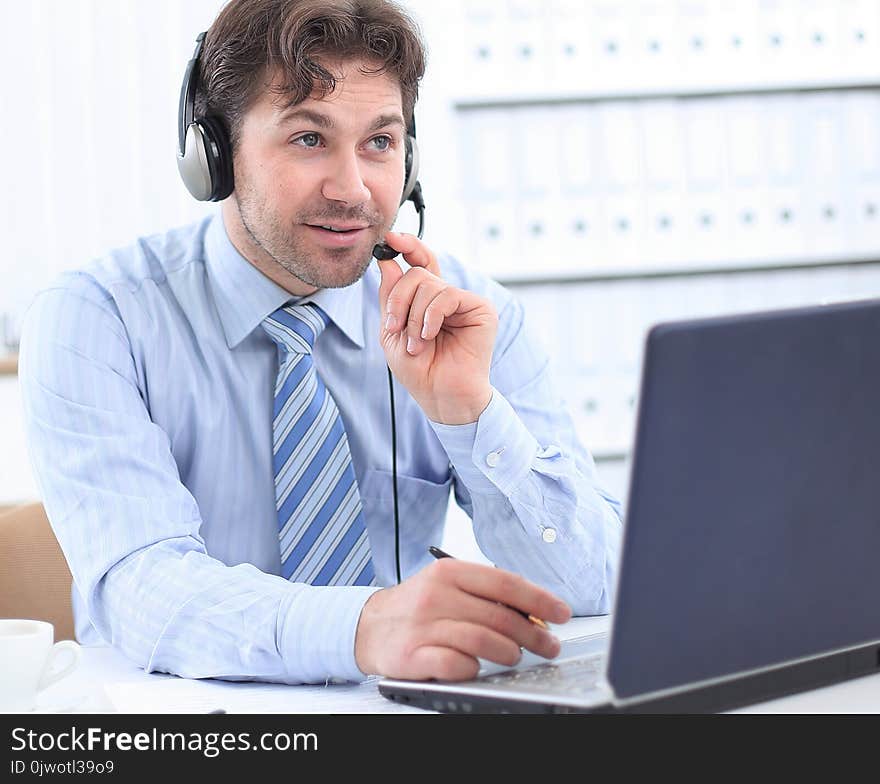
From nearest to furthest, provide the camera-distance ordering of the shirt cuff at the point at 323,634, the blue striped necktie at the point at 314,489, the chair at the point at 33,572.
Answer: the shirt cuff at the point at 323,634 < the blue striped necktie at the point at 314,489 < the chair at the point at 33,572

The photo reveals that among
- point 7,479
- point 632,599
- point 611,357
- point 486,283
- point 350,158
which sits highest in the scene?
point 350,158

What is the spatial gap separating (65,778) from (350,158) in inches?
32.3

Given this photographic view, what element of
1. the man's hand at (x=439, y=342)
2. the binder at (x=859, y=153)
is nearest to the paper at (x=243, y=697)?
the man's hand at (x=439, y=342)

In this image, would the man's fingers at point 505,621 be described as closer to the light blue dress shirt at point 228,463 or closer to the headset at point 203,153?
the light blue dress shirt at point 228,463

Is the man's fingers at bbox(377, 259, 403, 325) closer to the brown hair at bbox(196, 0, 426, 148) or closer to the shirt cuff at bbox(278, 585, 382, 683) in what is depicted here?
the brown hair at bbox(196, 0, 426, 148)

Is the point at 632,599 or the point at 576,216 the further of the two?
the point at 576,216

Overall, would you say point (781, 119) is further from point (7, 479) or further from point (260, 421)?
point (7, 479)

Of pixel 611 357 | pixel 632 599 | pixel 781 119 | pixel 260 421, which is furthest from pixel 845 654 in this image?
pixel 781 119

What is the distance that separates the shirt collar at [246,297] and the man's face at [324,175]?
0.03 metres

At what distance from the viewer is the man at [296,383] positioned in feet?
3.98

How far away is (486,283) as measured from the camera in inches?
62.9

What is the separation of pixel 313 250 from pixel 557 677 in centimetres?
70

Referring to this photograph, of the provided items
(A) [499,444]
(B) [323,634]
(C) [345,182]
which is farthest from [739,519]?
(C) [345,182]

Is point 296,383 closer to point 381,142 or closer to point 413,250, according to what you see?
point 413,250
